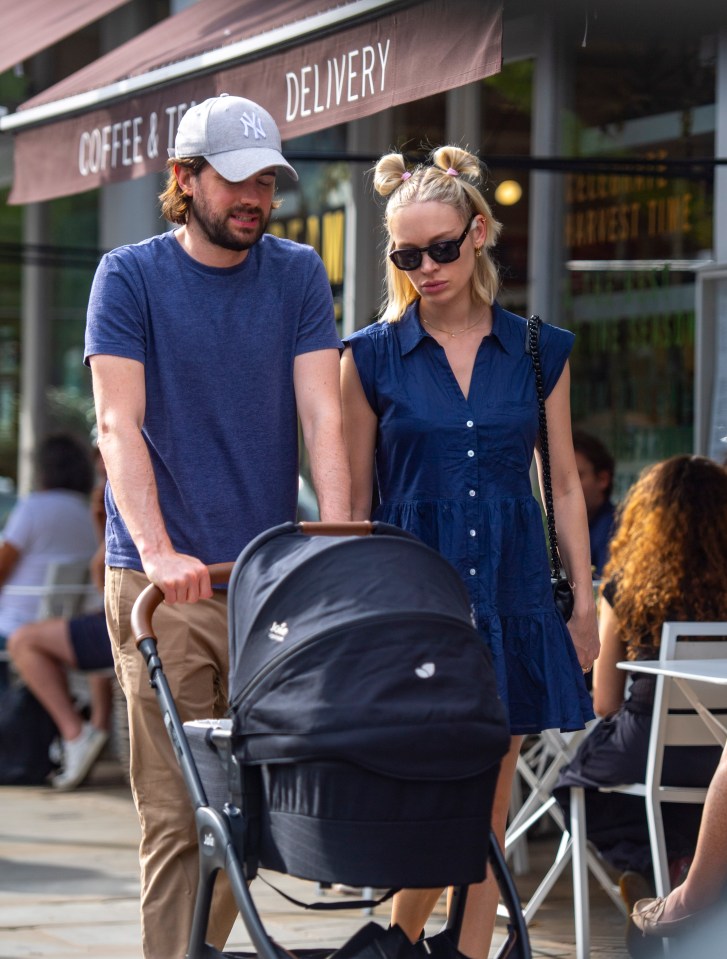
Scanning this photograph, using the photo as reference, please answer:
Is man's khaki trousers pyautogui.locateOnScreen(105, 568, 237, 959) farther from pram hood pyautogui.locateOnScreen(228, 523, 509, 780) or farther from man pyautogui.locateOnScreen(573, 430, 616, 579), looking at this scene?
man pyautogui.locateOnScreen(573, 430, 616, 579)

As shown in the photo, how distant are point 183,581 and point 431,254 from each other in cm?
99

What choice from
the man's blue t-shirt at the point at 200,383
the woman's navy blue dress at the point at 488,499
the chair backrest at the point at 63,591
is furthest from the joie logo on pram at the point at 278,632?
the chair backrest at the point at 63,591

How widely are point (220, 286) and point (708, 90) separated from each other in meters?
3.93

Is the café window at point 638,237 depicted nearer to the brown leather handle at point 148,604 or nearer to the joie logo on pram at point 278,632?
the brown leather handle at point 148,604

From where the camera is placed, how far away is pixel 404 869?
264 centimetres

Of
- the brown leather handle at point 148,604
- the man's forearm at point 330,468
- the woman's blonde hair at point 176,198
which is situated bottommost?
the brown leather handle at point 148,604

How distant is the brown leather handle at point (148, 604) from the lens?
10.3 feet

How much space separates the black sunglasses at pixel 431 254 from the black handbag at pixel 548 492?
27 cm

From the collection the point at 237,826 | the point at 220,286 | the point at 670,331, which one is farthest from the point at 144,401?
the point at 670,331

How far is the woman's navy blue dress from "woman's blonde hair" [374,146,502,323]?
17 centimetres

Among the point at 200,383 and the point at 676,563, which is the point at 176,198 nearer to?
the point at 200,383

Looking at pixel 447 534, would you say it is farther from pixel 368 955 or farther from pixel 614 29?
pixel 614 29

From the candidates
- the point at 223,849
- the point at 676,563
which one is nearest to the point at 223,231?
the point at 223,849

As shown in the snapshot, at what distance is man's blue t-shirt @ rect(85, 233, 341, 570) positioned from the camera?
11.4 ft
